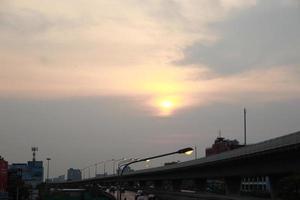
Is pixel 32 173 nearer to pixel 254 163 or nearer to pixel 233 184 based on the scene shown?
pixel 233 184

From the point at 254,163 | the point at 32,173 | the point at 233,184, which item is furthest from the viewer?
the point at 32,173

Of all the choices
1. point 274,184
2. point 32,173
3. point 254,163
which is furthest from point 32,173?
point 254,163

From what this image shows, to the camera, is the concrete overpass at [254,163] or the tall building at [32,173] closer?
the concrete overpass at [254,163]

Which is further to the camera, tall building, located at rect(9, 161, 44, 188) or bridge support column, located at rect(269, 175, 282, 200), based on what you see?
tall building, located at rect(9, 161, 44, 188)

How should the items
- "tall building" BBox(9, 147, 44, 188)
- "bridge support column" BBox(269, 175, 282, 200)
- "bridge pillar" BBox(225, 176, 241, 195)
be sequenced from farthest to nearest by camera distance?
"tall building" BBox(9, 147, 44, 188) → "bridge pillar" BBox(225, 176, 241, 195) → "bridge support column" BBox(269, 175, 282, 200)

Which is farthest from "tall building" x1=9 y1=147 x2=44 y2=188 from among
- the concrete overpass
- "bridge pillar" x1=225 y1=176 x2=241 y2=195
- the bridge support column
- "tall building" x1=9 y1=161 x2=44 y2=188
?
the bridge support column

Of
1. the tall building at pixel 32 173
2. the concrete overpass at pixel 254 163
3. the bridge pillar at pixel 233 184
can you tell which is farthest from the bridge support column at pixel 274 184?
the tall building at pixel 32 173

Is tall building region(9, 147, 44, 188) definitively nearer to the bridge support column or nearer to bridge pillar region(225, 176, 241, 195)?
bridge pillar region(225, 176, 241, 195)

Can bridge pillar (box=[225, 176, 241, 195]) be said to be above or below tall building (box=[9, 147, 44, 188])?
below

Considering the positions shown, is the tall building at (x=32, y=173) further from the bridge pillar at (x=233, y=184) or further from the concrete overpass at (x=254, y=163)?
the bridge pillar at (x=233, y=184)

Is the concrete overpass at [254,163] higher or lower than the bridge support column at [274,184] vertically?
higher

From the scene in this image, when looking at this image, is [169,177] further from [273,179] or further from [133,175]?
[273,179]

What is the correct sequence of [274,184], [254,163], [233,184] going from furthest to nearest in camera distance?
[233,184]
[274,184]
[254,163]

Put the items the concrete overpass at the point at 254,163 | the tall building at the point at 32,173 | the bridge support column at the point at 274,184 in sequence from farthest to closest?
the tall building at the point at 32,173
the bridge support column at the point at 274,184
the concrete overpass at the point at 254,163
